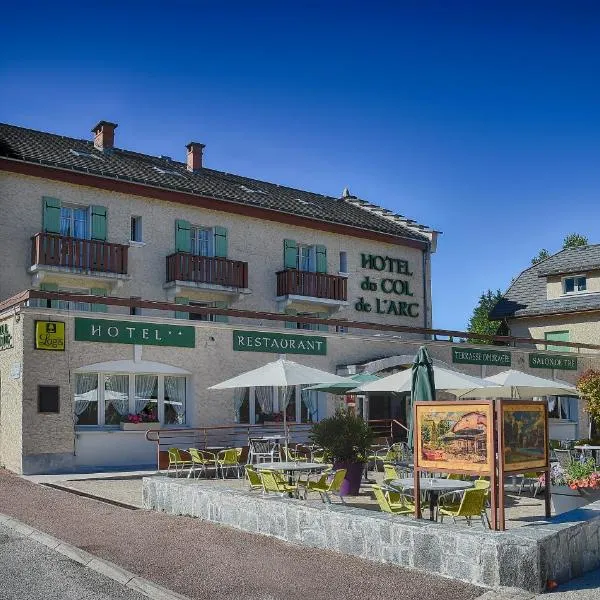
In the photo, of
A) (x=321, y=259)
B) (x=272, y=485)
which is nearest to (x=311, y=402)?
(x=321, y=259)

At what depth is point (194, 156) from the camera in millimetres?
30391

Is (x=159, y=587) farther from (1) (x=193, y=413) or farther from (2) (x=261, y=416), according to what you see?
(2) (x=261, y=416)

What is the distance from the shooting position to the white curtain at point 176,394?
19812 mm

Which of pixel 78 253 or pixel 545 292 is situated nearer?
pixel 78 253

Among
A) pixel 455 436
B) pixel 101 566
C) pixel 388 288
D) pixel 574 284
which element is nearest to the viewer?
pixel 101 566

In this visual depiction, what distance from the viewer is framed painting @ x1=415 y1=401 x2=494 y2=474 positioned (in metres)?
8.34

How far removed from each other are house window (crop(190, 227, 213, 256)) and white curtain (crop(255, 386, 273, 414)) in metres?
6.48

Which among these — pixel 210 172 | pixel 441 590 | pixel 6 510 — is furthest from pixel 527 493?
pixel 210 172

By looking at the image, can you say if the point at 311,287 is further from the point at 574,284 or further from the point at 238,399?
the point at 574,284

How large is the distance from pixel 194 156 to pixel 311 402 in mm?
12069

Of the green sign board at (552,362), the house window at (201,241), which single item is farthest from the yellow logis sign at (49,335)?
the green sign board at (552,362)

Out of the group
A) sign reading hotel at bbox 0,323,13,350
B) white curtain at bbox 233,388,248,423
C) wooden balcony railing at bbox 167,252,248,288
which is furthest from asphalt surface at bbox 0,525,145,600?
wooden balcony railing at bbox 167,252,248,288

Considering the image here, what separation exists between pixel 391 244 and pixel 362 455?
18.5 meters

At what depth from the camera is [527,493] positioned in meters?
14.0
